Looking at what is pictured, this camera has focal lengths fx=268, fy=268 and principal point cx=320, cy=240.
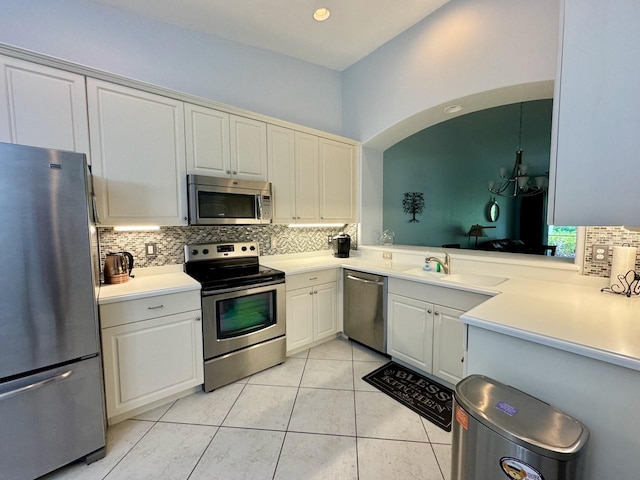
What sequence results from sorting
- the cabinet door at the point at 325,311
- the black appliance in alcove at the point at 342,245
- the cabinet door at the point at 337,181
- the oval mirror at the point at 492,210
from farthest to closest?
the oval mirror at the point at 492,210 → the black appliance in alcove at the point at 342,245 → the cabinet door at the point at 337,181 → the cabinet door at the point at 325,311

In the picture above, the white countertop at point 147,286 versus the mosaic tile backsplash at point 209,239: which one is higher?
the mosaic tile backsplash at point 209,239

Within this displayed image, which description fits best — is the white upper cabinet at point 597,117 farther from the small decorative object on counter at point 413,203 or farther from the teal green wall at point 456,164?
the small decorative object on counter at point 413,203

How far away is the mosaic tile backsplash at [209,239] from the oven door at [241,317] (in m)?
0.68

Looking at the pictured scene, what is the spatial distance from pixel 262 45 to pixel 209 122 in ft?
4.31

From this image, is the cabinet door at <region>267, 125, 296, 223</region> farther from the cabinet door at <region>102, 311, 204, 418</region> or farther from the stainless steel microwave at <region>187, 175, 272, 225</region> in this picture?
the cabinet door at <region>102, 311, 204, 418</region>

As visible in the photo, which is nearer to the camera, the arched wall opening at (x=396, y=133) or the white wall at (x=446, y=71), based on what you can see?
the white wall at (x=446, y=71)

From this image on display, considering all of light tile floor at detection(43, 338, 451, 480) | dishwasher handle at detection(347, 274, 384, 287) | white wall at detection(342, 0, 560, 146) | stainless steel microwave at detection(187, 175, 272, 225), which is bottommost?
light tile floor at detection(43, 338, 451, 480)

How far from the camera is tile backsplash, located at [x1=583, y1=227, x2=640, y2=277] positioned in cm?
173

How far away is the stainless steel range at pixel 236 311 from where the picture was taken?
2170mm

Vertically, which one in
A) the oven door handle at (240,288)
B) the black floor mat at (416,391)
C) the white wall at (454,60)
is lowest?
the black floor mat at (416,391)

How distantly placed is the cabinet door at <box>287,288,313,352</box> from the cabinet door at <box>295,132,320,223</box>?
0.84m

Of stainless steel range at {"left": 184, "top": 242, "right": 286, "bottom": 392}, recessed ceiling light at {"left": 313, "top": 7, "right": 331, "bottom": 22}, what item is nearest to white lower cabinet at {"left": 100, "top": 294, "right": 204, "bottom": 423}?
stainless steel range at {"left": 184, "top": 242, "right": 286, "bottom": 392}

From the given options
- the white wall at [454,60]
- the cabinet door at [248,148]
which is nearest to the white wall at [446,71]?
the white wall at [454,60]

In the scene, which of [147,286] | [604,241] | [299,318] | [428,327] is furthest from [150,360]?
[604,241]
